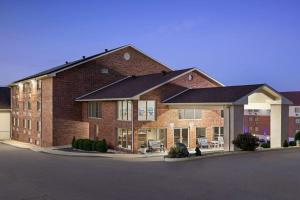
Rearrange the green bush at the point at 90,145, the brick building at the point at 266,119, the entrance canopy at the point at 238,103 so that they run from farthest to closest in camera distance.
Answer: the brick building at the point at 266,119, the green bush at the point at 90,145, the entrance canopy at the point at 238,103

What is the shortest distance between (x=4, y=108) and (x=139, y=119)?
2633 cm

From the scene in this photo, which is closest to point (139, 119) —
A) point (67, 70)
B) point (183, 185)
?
point (67, 70)

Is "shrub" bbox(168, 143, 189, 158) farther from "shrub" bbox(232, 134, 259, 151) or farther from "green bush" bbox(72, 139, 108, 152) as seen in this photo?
"green bush" bbox(72, 139, 108, 152)

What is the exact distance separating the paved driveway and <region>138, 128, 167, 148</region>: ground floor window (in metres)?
7.30

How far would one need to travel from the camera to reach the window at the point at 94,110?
31.1 metres

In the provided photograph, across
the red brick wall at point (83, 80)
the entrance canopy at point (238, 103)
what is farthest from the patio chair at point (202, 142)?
the red brick wall at point (83, 80)

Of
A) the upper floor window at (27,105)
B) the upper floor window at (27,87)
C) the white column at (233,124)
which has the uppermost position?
the upper floor window at (27,87)

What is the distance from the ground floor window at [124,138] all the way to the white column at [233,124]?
796 cm

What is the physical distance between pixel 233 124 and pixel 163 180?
9259 millimetres

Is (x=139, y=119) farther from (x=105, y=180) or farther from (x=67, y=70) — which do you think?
(x=105, y=180)

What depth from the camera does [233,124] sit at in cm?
2198

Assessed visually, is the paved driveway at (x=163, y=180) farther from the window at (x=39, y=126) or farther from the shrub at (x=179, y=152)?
the window at (x=39, y=126)

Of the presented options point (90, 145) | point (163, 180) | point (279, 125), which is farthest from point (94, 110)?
point (163, 180)

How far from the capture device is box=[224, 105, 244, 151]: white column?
2202 cm
